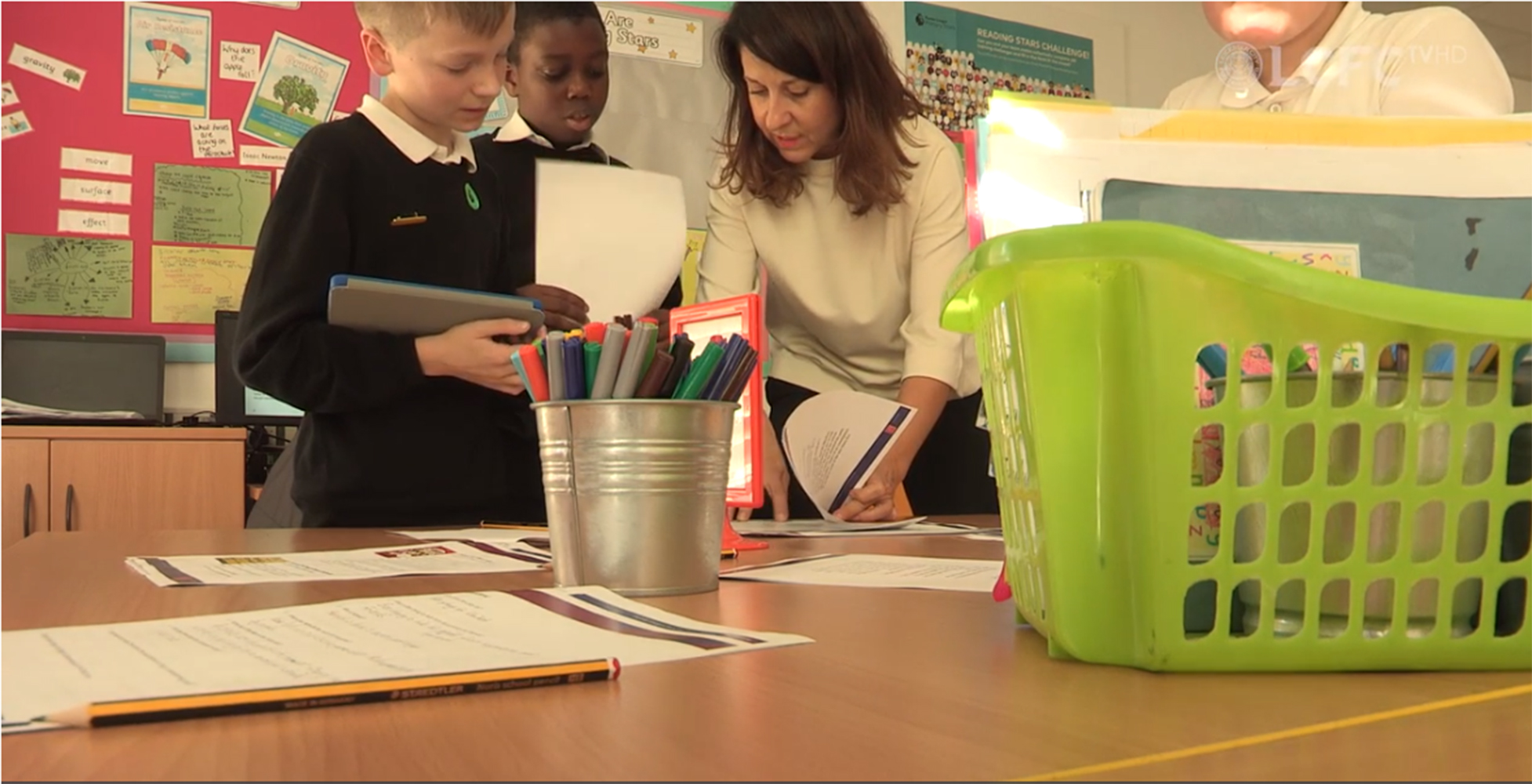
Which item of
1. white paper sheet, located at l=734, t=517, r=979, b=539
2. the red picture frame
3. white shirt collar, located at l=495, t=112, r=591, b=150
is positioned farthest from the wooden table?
white shirt collar, located at l=495, t=112, r=591, b=150

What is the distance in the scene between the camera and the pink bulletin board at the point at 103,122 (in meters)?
2.87

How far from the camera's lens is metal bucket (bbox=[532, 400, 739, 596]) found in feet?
2.02

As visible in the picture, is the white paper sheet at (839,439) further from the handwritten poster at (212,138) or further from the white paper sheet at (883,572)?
the handwritten poster at (212,138)

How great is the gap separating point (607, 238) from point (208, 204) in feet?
6.40

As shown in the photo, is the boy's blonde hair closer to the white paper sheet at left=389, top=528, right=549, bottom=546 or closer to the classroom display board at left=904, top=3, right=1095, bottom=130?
the white paper sheet at left=389, top=528, right=549, bottom=546

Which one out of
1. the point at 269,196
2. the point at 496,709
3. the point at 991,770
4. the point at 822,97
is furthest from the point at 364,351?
the point at 269,196

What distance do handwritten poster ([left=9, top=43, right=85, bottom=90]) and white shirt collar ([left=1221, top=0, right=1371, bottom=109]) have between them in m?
2.97

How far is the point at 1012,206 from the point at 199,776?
0.49 meters

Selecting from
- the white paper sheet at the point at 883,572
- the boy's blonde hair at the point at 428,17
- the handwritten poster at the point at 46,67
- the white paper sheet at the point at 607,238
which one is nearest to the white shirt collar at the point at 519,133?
the white paper sheet at the point at 607,238

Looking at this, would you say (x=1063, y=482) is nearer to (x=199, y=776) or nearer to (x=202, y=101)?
(x=199, y=776)

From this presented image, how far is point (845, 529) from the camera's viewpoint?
3.84ft

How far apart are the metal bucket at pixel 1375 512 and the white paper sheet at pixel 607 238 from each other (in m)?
1.15

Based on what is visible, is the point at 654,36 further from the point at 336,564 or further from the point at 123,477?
the point at 336,564

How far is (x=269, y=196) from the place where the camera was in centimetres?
310
